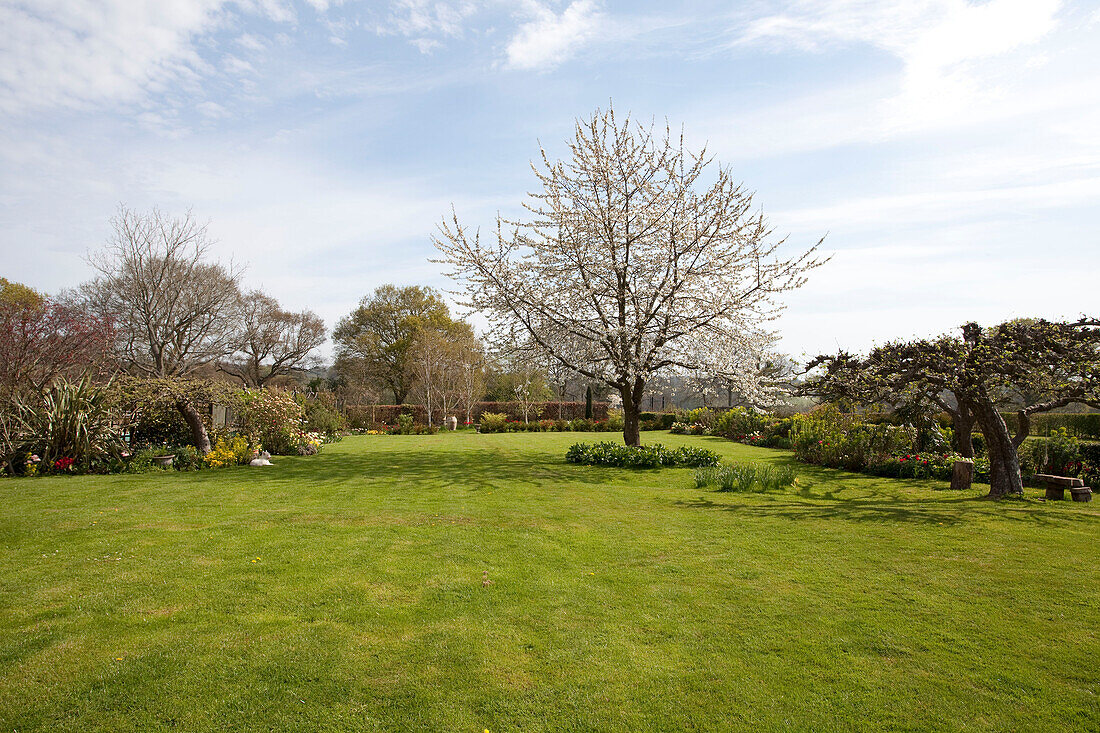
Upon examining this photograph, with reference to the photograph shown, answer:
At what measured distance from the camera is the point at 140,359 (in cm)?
2772

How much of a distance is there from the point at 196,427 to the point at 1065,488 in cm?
1662

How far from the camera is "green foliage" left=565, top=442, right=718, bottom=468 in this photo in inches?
509

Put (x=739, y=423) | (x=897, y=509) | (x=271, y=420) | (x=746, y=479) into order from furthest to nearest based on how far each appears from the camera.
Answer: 1. (x=739, y=423)
2. (x=271, y=420)
3. (x=746, y=479)
4. (x=897, y=509)

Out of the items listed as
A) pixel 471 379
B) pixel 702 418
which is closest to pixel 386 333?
pixel 471 379

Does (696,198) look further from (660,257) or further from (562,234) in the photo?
(562,234)

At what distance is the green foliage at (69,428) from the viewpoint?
10.8 meters

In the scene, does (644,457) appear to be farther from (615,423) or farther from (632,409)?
(615,423)

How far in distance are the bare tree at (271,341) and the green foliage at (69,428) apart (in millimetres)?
26248

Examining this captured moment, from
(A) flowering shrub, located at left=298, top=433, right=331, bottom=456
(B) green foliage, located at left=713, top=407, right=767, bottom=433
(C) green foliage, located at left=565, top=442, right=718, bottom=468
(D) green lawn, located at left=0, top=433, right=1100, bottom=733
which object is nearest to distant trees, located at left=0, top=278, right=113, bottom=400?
(A) flowering shrub, located at left=298, top=433, right=331, bottom=456

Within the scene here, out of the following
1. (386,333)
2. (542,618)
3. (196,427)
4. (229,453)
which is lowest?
(542,618)

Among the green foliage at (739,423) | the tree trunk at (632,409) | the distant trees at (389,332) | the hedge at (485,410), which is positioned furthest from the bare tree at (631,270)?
the distant trees at (389,332)

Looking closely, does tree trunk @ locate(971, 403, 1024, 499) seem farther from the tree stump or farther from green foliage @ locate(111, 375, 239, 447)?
green foliage @ locate(111, 375, 239, 447)

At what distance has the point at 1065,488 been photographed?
9.12 meters

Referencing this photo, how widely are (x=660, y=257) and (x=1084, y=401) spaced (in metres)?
8.44
